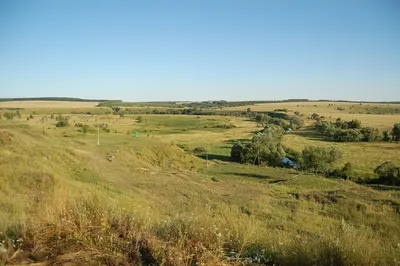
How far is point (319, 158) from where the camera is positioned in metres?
48.3

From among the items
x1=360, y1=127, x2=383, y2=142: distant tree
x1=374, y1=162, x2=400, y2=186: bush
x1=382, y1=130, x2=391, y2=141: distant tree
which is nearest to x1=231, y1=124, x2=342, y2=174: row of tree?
x1=374, y1=162, x2=400, y2=186: bush

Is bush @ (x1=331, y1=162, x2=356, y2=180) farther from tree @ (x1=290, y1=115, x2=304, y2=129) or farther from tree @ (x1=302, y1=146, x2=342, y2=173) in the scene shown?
tree @ (x1=290, y1=115, x2=304, y2=129)

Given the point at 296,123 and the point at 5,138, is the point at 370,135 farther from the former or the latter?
the point at 5,138

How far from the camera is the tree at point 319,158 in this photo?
1900 inches

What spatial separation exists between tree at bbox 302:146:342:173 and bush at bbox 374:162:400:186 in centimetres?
726

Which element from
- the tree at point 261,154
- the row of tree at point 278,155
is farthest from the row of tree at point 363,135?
the tree at point 261,154

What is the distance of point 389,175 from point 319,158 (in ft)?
32.6

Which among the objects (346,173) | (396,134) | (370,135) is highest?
(396,134)

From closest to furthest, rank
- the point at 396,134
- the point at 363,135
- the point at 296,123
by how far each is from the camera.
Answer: the point at 396,134, the point at 363,135, the point at 296,123

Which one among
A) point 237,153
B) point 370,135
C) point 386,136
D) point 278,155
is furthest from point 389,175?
point 386,136

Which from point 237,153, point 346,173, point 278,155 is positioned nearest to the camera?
point 346,173

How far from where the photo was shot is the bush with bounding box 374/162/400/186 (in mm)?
40194

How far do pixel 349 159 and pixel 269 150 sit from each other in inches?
749

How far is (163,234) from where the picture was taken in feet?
18.7
